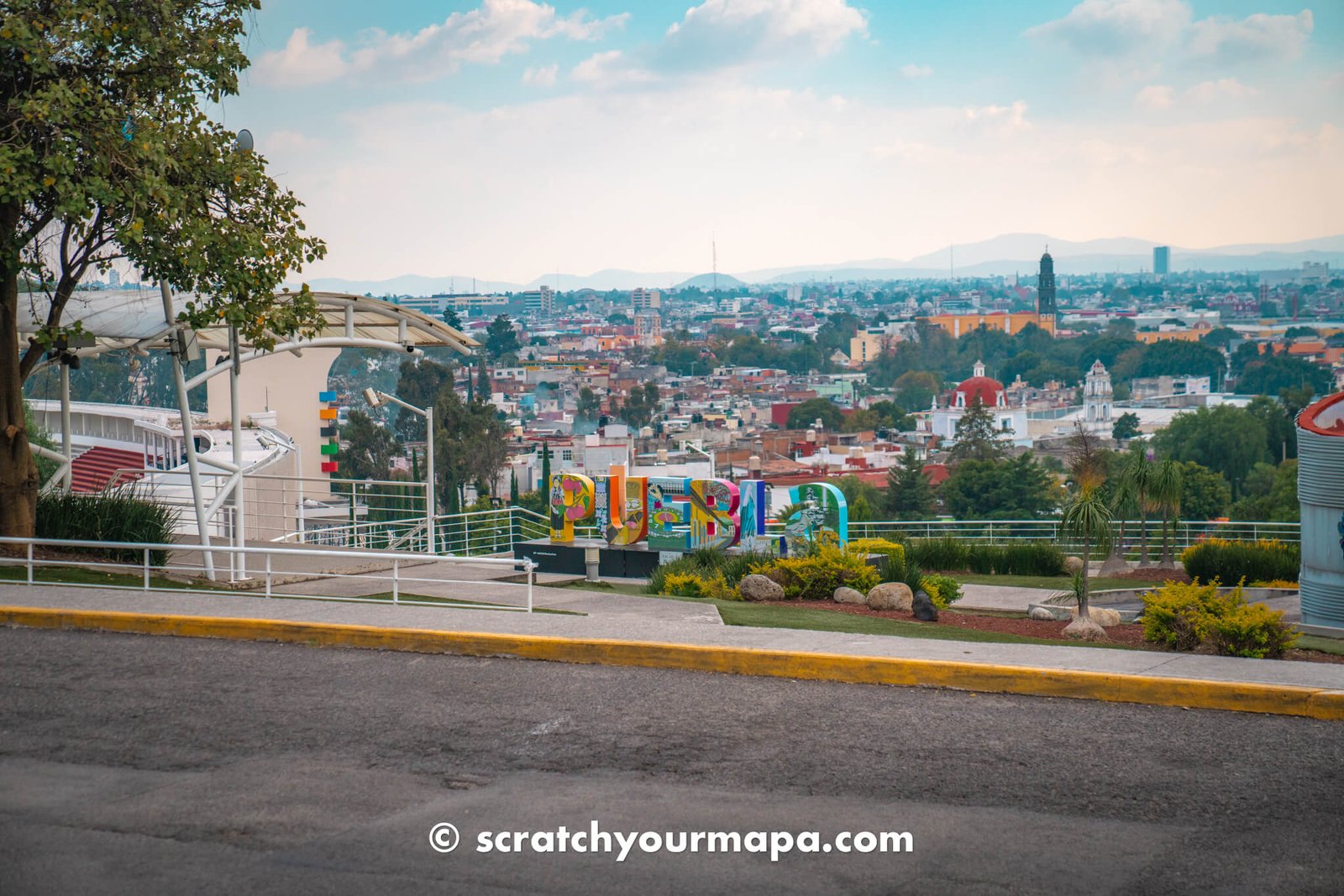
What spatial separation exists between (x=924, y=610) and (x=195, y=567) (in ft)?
26.9

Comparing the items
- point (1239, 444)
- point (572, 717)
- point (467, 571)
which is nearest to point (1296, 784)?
point (572, 717)

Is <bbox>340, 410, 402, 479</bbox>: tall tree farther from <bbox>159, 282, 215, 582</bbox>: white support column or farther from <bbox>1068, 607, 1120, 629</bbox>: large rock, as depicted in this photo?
<bbox>1068, 607, 1120, 629</bbox>: large rock

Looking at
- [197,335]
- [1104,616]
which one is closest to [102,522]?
[197,335]

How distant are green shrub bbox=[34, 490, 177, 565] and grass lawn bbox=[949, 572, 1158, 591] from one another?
14860 millimetres

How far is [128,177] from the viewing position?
533 inches

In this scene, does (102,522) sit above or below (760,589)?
above

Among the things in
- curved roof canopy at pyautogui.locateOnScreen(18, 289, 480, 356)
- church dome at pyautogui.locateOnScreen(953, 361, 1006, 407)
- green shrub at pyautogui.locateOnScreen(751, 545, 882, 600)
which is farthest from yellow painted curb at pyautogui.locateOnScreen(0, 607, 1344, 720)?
church dome at pyautogui.locateOnScreen(953, 361, 1006, 407)

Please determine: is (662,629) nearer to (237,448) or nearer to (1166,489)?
(237,448)

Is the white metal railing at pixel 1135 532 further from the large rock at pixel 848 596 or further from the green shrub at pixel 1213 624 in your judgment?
the green shrub at pixel 1213 624

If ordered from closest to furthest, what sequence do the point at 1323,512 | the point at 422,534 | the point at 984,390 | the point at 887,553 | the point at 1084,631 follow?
the point at 1084,631, the point at 1323,512, the point at 887,553, the point at 422,534, the point at 984,390

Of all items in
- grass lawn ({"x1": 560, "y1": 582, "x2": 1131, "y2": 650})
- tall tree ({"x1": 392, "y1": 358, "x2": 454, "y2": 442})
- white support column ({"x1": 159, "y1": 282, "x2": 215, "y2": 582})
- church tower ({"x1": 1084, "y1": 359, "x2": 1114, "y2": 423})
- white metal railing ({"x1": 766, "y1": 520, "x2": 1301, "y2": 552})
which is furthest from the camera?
church tower ({"x1": 1084, "y1": 359, "x2": 1114, "y2": 423})

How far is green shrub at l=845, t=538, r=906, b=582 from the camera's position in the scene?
18.2 m

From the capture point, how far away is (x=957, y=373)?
197m

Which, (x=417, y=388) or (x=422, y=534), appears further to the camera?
(x=417, y=388)
